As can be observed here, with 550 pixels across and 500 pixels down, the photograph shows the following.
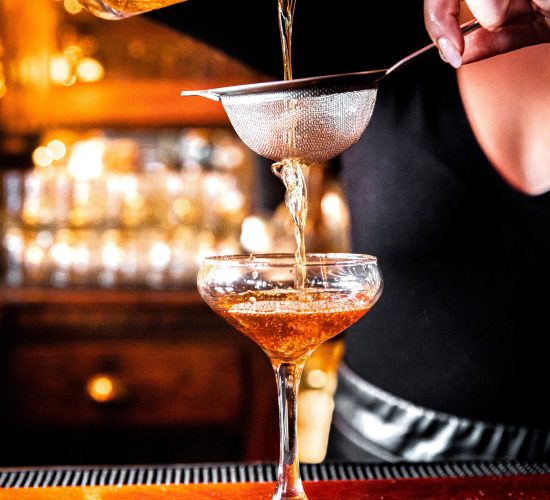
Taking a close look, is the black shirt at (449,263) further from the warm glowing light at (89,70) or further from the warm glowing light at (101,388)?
the warm glowing light at (89,70)

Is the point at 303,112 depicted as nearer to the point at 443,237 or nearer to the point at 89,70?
the point at 443,237

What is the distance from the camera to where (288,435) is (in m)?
0.96

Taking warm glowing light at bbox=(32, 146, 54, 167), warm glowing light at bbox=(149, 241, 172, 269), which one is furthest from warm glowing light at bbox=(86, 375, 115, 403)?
warm glowing light at bbox=(32, 146, 54, 167)

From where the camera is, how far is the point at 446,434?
1.43 metres

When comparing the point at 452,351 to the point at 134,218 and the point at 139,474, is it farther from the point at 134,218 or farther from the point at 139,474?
the point at 134,218

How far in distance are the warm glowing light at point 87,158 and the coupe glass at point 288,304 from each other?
2723mm

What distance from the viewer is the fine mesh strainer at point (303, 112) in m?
1.04

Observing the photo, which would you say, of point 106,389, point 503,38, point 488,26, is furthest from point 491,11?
point 106,389

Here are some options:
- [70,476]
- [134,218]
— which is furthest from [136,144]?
[70,476]

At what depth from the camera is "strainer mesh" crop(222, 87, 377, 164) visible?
1.06m

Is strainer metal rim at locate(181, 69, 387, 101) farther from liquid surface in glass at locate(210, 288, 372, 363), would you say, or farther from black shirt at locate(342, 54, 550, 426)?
black shirt at locate(342, 54, 550, 426)

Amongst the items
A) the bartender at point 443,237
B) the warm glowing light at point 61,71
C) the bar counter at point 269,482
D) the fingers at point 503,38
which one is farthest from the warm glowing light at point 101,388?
the fingers at point 503,38

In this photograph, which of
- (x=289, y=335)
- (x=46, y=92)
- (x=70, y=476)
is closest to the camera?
(x=289, y=335)

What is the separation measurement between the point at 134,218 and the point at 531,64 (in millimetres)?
2420
